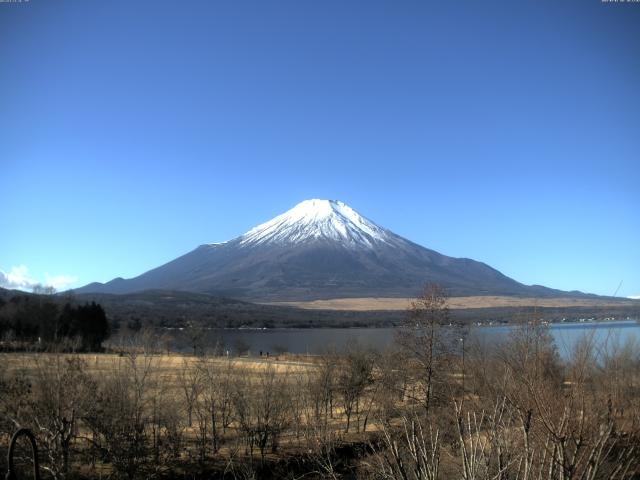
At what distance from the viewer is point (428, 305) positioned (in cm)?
2519

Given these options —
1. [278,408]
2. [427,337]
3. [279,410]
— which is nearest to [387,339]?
[427,337]

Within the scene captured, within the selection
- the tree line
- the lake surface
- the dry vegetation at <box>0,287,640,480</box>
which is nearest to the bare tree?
the dry vegetation at <box>0,287,640,480</box>

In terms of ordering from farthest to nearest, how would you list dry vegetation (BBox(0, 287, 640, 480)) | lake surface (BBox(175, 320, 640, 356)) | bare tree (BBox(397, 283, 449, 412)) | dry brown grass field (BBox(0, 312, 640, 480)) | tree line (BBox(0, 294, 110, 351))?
tree line (BBox(0, 294, 110, 351)) < bare tree (BBox(397, 283, 449, 412)) < dry vegetation (BBox(0, 287, 640, 480)) < dry brown grass field (BBox(0, 312, 640, 480)) < lake surface (BBox(175, 320, 640, 356))

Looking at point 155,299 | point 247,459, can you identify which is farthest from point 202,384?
point 155,299

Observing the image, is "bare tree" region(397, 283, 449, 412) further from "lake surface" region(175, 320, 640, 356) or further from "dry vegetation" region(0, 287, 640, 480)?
"lake surface" region(175, 320, 640, 356)

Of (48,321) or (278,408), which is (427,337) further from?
(48,321)

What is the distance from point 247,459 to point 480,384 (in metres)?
9.52

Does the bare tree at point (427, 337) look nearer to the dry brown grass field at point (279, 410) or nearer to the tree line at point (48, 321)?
the dry brown grass field at point (279, 410)

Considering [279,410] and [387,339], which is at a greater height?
[279,410]

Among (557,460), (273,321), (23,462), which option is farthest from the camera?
(273,321)

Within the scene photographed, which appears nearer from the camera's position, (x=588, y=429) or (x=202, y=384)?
(x=588, y=429)

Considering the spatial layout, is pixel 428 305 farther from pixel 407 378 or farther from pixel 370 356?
pixel 370 356

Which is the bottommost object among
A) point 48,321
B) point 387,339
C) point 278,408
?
point 387,339

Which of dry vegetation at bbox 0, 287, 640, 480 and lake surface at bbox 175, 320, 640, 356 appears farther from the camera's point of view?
dry vegetation at bbox 0, 287, 640, 480
